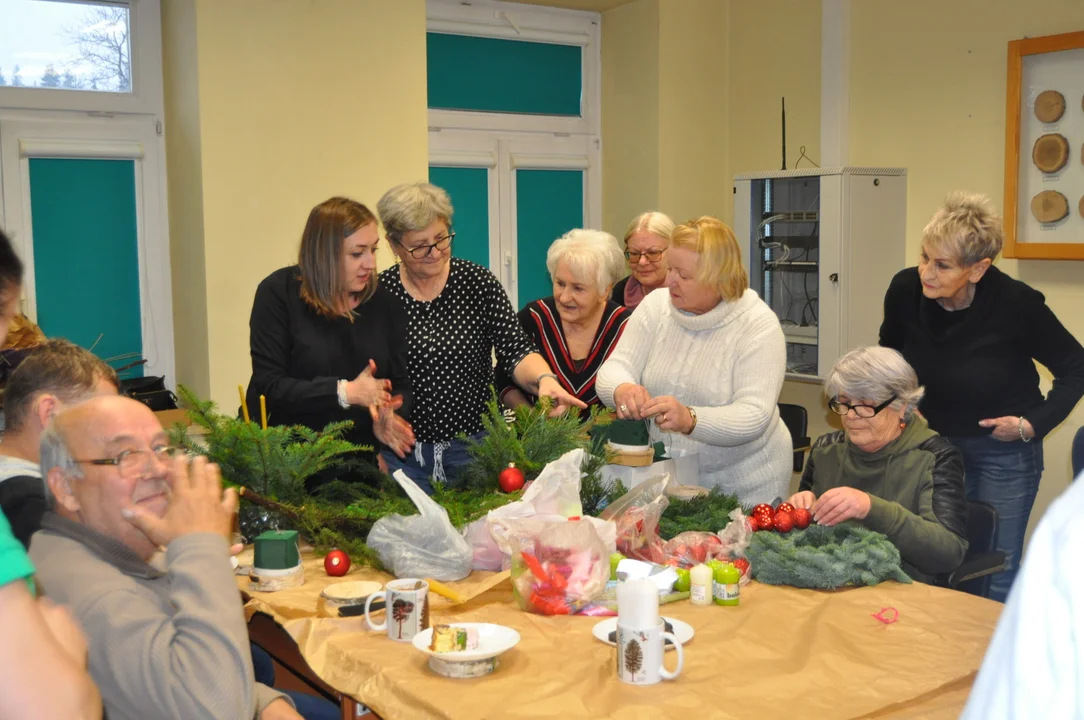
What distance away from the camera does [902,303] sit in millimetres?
3502

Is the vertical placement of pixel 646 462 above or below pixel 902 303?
below

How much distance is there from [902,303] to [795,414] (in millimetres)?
1143

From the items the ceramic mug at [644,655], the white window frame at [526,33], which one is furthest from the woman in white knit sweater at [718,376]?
the white window frame at [526,33]

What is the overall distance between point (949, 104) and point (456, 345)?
2.88m

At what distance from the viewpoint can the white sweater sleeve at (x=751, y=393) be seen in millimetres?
2936

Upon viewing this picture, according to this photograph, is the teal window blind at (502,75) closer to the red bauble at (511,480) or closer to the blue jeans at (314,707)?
the red bauble at (511,480)

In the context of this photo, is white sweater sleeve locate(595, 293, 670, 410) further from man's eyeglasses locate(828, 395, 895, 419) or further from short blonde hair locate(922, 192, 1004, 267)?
short blonde hair locate(922, 192, 1004, 267)

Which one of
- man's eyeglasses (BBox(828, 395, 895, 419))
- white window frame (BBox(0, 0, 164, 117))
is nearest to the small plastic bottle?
man's eyeglasses (BBox(828, 395, 895, 419))

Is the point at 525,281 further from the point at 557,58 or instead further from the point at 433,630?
the point at 433,630

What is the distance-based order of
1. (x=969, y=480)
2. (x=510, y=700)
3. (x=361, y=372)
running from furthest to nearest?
(x=969, y=480) < (x=361, y=372) < (x=510, y=700)

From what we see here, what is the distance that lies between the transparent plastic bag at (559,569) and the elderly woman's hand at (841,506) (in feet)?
1.78

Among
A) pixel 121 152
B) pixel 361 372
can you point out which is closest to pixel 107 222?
pixel 121 152

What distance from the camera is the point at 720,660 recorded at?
6.21 feet

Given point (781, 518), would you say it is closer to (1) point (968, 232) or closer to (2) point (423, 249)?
(1) point (968, 232)
